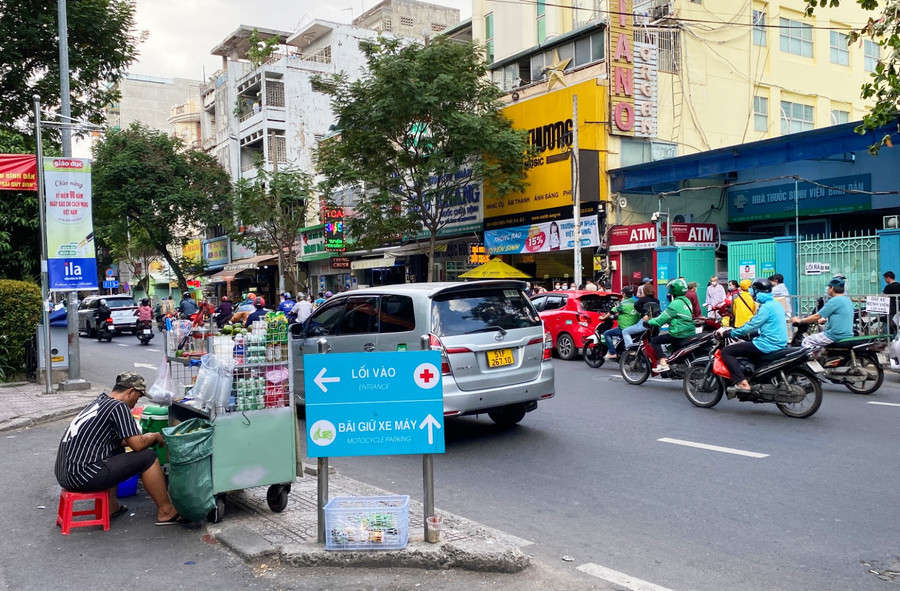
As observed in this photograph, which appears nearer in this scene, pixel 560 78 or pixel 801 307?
pixel 801 307

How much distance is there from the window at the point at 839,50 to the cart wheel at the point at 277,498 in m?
30.2

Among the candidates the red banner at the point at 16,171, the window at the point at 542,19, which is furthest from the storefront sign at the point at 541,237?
the red banner at the point at 16,171

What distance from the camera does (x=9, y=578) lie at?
449 cm

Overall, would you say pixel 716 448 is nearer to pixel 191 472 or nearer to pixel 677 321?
pixel 677 321

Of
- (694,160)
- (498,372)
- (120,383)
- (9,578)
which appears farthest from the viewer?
(694,160)

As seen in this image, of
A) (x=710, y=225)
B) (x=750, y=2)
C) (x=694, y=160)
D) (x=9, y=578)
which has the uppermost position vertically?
(x=750, y=2)

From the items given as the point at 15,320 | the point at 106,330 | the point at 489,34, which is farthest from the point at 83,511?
the point at 489,34

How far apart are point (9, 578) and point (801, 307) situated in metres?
16.8

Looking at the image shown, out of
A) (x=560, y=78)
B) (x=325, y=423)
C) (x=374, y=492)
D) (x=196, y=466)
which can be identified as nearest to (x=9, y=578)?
(x=196, y=466)

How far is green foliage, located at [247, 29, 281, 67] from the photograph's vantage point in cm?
4506

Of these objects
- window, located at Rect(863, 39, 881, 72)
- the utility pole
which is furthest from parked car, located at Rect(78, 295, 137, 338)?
window, located at Rect(863, 39, 881, 72)

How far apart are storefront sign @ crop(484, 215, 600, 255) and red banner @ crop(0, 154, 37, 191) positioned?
1622cm

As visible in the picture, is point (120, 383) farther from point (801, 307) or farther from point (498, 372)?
point (801, 307)

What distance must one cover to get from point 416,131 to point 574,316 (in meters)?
11.9
